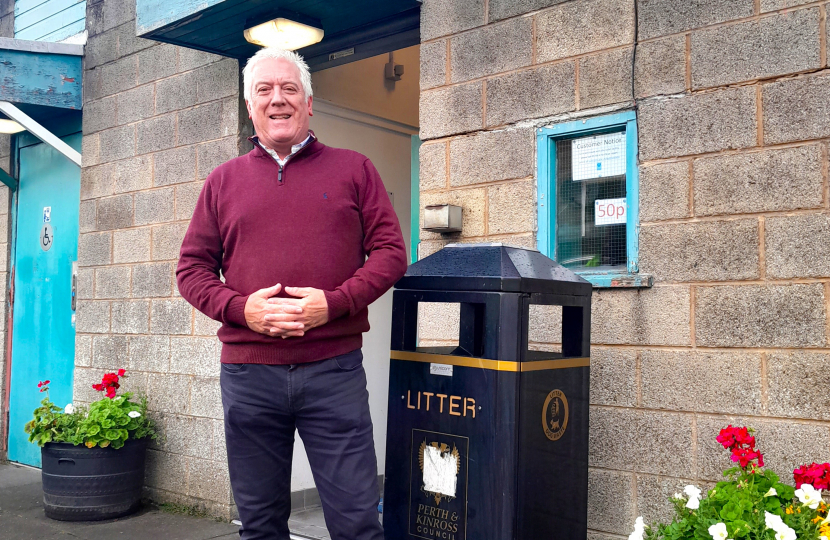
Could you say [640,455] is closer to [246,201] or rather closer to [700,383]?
[700,383]

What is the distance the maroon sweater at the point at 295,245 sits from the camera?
2572 mm

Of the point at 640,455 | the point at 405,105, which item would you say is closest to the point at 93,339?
the point at 405,105

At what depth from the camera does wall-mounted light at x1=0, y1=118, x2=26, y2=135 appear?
643 cm

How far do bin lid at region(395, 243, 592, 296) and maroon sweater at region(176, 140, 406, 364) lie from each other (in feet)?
0.50

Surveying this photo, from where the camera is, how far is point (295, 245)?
260 cm

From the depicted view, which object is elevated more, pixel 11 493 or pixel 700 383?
pixel 700 383

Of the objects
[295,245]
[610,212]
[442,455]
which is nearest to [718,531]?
[442,455]

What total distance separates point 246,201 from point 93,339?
12.2 feet

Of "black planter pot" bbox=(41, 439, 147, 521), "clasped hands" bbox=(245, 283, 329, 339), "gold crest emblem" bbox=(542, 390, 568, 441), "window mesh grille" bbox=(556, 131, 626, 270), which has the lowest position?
"black planter pot" bbox=(41, 439, 147, 521)

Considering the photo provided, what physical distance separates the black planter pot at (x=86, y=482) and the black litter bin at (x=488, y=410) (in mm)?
2795

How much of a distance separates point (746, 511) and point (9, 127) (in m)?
6.30

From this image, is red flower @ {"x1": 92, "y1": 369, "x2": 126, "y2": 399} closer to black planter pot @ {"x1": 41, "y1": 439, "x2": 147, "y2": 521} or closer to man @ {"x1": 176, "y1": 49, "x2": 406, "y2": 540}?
black planter pot @ {"x1": 41, "y1": 439, "x2": 147, "y2": 521}

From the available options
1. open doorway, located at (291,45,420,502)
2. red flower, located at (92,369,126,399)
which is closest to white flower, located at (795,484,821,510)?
open doorway, located at (291,45,420,502)

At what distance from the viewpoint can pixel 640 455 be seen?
3.19 meters
